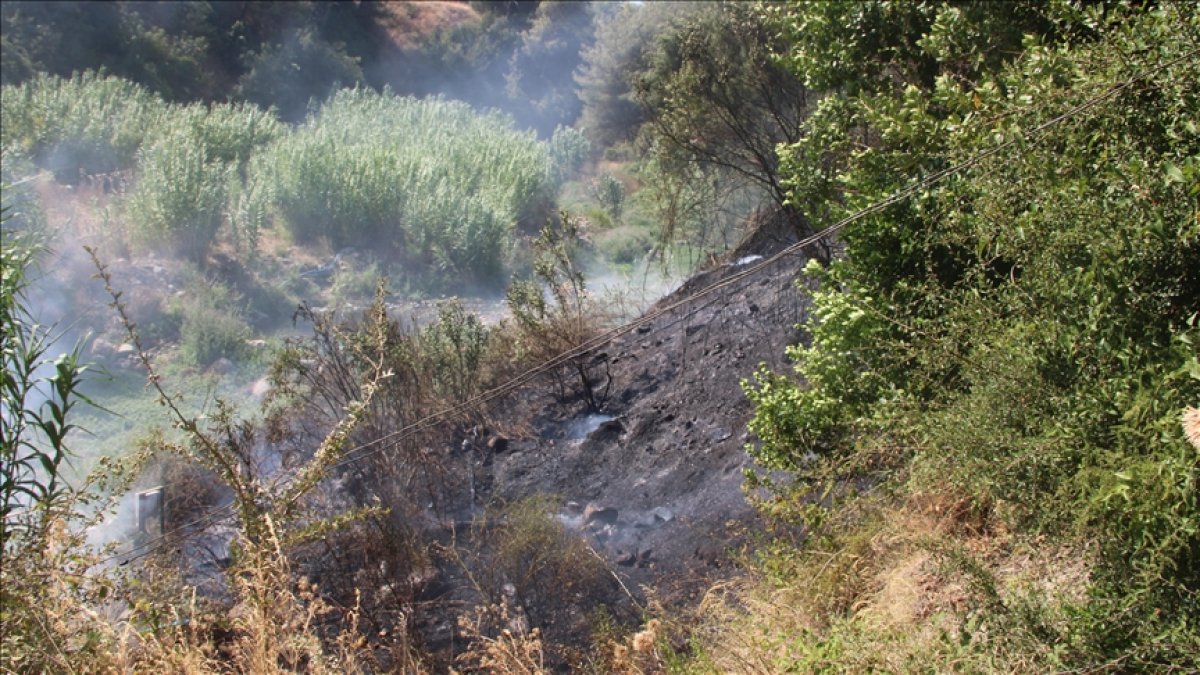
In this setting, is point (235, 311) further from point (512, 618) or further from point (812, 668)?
point (812, 668)

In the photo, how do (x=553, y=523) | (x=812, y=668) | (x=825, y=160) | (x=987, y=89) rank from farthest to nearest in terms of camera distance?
1. (x=825, y=160)
2. (x=553, y=523)
3. (x=987, y=89)
4. (x=812, y=668)

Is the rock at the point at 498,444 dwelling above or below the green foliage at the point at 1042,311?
above

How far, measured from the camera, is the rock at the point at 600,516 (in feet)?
29.2

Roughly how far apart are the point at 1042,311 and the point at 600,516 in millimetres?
5140

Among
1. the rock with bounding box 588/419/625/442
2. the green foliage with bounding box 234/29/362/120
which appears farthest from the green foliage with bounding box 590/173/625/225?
the green foliage with bounding box 234/29/362/120

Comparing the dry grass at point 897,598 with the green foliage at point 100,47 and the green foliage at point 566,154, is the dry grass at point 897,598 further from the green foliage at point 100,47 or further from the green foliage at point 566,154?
the green foliage at point 100,47

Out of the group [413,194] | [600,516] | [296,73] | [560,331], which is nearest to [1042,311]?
[600,516]

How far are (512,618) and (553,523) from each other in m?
1.25

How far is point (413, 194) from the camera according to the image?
17203 mm

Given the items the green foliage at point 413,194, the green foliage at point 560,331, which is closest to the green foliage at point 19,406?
the green foliage at point 560,331

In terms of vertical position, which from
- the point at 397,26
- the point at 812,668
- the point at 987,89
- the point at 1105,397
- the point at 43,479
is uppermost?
the point at 397,26

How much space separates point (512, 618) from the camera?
7.39 m

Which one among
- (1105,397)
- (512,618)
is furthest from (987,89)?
(512,618)

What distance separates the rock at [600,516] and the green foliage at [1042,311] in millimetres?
2386
